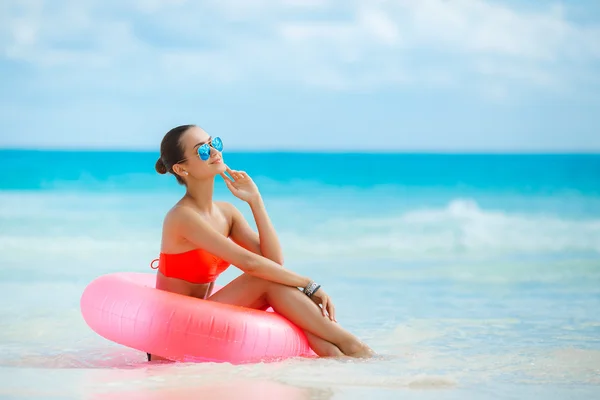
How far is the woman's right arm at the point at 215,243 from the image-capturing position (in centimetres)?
324

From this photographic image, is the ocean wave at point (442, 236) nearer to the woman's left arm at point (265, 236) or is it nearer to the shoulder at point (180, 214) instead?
the woman's left arm at point (265, 236)

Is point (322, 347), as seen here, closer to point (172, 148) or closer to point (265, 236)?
point (265, 236)

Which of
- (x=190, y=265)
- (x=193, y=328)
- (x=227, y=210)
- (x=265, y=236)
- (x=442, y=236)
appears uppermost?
(x=442, y=236)

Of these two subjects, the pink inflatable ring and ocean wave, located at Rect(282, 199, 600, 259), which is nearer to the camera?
the pink inflatable ring

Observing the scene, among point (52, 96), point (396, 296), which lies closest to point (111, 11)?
point (52, 96)

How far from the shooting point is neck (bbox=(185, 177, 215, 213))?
132 inches

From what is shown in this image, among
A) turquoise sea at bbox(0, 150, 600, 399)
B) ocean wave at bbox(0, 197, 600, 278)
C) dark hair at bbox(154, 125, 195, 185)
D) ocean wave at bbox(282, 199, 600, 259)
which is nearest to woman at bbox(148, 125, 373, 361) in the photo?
dark hair at bbox(154, 125, 195, 185)

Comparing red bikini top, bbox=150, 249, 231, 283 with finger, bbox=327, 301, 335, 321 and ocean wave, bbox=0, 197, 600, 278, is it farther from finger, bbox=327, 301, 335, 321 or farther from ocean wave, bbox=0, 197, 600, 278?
ocean wave, bbox=0, 197, 600, 278

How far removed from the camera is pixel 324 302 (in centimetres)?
333

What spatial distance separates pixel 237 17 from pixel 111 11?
2.91 meters

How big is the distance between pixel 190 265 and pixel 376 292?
2459 mm

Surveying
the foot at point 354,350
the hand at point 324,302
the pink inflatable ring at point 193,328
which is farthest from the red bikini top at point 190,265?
the foot at point 354,350

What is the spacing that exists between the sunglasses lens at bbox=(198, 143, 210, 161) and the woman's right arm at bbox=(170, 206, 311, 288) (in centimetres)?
19

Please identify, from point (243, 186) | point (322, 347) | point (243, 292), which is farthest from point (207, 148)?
point (322, 347)
